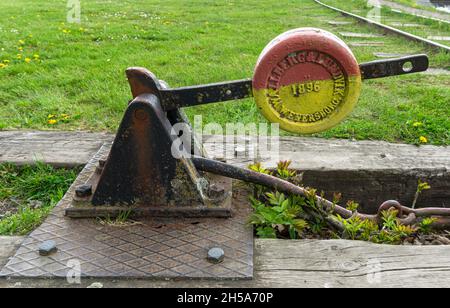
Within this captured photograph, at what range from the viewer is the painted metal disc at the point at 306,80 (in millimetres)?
2162

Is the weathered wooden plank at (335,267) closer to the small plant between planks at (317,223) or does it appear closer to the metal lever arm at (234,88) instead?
the small plant between planks at (317,223)

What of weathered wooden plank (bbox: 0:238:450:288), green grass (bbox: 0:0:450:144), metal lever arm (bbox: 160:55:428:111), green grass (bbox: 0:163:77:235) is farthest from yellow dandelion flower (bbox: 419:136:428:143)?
green grass (bbox: 0:163:77:235)

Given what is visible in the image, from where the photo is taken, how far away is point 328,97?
7.45 feet

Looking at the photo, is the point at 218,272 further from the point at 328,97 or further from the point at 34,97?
the point at 34,97

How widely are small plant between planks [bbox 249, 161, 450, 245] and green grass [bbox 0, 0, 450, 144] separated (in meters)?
1.18

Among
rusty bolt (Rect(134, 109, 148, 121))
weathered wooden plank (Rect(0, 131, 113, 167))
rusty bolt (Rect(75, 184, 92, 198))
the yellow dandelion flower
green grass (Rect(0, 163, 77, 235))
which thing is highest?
rusty bolt (Rect(134, 109, 148, 121))

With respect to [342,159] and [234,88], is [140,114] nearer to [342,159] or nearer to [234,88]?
[234,88]

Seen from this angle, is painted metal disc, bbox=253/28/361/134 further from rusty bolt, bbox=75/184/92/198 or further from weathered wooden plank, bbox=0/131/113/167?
weathered wooden plank, bbox=0/131/113/167

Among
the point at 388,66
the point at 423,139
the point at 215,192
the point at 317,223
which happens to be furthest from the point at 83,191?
the point at 423,139

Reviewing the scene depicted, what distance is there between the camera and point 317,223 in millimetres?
2535

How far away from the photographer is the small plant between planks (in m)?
2.36

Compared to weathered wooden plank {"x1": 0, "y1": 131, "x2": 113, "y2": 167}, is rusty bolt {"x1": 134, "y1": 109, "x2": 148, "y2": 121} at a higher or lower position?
higher

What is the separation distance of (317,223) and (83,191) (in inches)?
42.4

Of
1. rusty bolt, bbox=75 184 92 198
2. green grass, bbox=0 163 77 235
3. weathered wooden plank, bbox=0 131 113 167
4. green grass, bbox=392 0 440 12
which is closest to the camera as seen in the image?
rusty bolt, bbox=75 184 92 198
